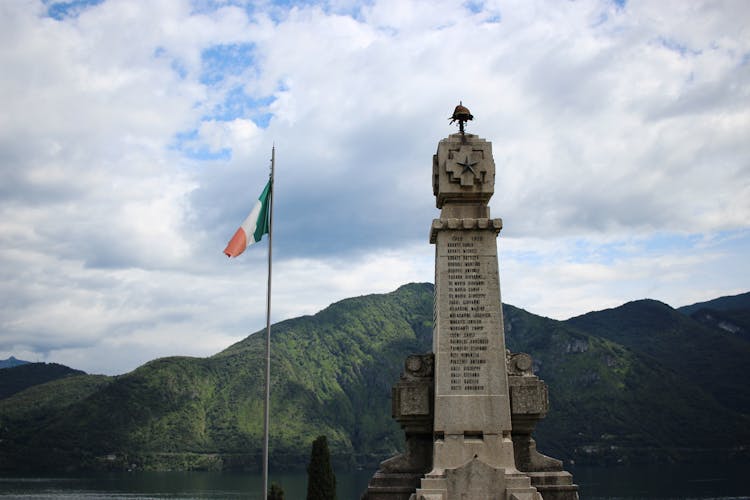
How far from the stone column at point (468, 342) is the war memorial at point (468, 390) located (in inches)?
0.8

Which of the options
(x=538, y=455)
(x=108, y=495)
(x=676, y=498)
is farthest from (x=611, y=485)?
(x=538, y=455)

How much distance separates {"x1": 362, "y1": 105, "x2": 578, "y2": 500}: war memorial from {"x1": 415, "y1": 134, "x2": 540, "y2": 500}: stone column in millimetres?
20

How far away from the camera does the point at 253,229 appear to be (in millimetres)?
18844

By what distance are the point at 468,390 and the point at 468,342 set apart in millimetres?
979

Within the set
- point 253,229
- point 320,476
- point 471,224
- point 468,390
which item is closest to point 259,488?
point 320,476

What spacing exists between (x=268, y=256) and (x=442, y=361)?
5.47 m

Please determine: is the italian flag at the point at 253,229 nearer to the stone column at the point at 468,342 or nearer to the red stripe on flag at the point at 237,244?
the red stripe on flag at the point at 237,244

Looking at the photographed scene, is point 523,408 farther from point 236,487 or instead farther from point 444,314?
point 236,487

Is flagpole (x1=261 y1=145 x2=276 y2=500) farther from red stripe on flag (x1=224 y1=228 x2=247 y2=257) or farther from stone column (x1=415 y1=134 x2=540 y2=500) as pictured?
stone column (x1=415 y1=134 x2=540 y2=500)

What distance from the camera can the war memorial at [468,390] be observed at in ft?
A: 46.2

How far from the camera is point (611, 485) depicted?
156375 mm

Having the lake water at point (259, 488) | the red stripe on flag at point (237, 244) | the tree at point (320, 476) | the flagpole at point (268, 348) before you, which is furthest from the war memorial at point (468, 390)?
the lake water at point (259, 488)

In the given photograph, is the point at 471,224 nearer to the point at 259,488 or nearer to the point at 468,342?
the point at 468,342

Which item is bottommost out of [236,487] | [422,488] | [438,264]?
[236,487]
